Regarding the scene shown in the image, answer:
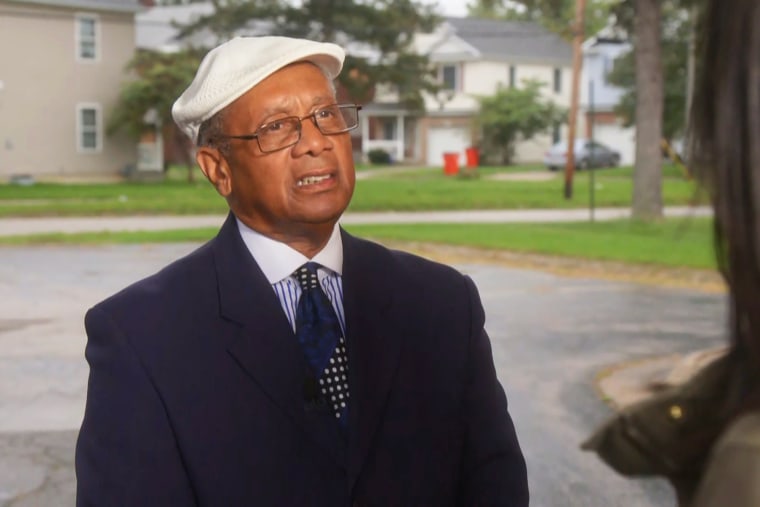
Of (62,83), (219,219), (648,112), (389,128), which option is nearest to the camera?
(648,112)

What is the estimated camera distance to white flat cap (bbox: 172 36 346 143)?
8.89ft

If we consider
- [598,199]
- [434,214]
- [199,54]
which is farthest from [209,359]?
[199,54]

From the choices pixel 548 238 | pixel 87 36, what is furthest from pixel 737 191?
pixel 87 36

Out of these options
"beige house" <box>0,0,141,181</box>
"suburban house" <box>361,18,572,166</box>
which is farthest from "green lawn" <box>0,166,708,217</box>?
"suburban house" <box>361,18,572,166</box>

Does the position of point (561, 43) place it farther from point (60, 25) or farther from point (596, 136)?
point (60, 25)

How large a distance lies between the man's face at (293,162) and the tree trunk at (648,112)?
20.1 m

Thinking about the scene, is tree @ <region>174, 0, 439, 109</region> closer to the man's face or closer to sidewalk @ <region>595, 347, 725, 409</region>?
sidewalk @ <region>595, 347, 725, 409</region>

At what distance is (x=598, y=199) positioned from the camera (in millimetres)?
31219

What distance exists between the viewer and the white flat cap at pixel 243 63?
2709 mm

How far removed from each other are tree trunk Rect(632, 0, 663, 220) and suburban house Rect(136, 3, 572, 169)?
37796 mm

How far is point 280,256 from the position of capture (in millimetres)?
2795

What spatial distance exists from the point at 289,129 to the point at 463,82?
6236 cm

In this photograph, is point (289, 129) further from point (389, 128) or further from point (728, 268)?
point (389, 128)

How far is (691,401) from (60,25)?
128ft
